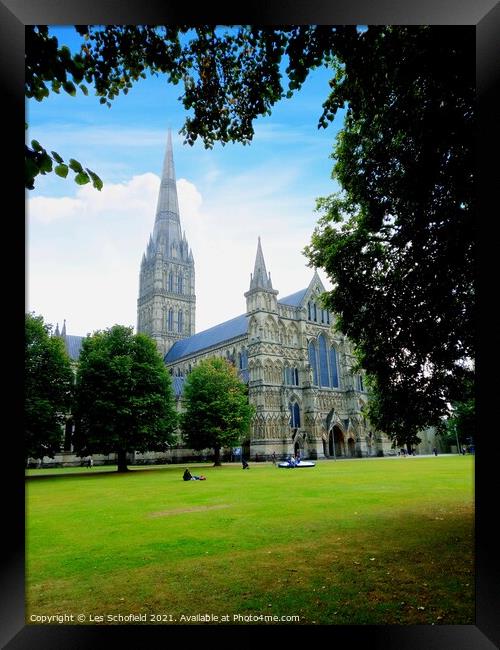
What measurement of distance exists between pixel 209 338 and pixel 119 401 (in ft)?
123

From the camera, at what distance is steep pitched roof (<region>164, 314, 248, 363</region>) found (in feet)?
211

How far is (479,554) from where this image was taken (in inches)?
219

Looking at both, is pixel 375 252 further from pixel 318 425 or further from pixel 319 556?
pixel 318 425

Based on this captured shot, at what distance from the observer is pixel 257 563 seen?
7137 mm

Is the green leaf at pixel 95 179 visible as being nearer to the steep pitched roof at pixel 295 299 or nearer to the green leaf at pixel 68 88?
the green leaf at pixel 68 88

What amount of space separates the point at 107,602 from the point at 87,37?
7736 mm

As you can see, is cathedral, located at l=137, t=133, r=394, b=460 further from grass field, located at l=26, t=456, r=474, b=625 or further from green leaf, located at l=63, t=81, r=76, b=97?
green leaf, located at l=63, t=81, r=76, b=97

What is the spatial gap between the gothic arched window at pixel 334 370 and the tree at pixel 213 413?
18.5m

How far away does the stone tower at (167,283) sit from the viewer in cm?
7825

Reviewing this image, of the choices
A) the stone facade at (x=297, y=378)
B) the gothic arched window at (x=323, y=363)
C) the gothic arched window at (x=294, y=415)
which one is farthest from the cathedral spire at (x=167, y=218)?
the gothic arched window at (x=294, y=415)

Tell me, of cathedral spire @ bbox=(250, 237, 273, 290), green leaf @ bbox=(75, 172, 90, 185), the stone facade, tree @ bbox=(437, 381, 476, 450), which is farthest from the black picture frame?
cathedral spire @ bbox=(250, 237, 273, 290)

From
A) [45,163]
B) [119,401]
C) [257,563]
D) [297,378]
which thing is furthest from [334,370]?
[45,163]
